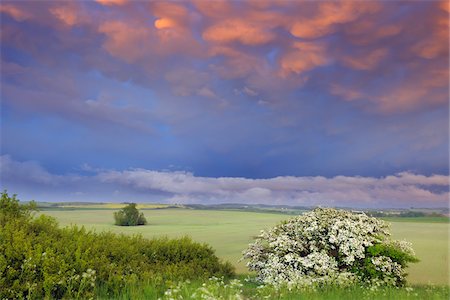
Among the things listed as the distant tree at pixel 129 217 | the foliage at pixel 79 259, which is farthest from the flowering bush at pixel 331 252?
the distant tree at pixel 129 217

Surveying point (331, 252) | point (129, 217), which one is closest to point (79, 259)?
point (331, 252)

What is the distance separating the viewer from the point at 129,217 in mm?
31484

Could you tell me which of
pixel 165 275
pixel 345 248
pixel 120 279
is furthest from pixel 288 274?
pixel 120 279

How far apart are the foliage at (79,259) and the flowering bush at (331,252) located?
261 centimetres

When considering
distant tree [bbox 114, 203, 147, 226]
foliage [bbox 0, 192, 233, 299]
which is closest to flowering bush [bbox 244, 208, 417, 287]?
foliage [bbox 0, 192, 233, 299]

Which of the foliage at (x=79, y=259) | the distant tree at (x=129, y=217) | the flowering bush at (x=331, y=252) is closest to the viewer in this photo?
the foliage at (x=79, y=259)

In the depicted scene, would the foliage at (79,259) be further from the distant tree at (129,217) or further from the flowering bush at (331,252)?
the distant tree at (129,217)

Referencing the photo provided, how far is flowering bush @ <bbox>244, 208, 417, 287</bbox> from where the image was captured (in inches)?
674

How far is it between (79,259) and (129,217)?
17601mm

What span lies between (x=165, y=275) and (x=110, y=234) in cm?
371

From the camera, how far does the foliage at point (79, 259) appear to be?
1305 centimetres

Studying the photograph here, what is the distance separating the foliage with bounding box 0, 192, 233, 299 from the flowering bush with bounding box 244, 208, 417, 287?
2.61 metres

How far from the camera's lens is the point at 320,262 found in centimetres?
1700

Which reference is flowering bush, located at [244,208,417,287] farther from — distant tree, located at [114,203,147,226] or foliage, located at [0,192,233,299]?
distant tree, located at [114,203,147,226]
